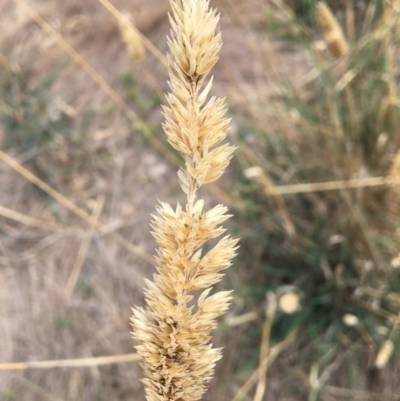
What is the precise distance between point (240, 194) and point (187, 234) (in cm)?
93

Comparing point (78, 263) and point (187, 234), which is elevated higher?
point (78, 263)

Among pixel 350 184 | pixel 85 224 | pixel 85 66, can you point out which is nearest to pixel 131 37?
pixel 85 66

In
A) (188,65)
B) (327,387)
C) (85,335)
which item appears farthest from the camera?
(85,335)

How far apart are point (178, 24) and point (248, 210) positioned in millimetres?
881

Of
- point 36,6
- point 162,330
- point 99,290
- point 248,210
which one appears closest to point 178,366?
point 162,330

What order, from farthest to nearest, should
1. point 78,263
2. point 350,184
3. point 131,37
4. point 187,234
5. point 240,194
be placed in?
point 78,263, point 240,194, point 350,184, point 131,37, point 187,234

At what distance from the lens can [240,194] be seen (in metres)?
1.26

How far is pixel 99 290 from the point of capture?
1363mm

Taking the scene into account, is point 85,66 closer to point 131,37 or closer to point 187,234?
point 131,37

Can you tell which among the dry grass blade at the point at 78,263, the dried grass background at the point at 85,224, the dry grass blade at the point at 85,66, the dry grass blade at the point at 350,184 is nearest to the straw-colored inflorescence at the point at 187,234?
the dry grass blade at the point at 85,66

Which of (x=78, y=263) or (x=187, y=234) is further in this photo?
(x=78, y=263)

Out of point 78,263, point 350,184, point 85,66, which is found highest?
point 85,66

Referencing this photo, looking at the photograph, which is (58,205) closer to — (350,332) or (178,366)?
(350,332)

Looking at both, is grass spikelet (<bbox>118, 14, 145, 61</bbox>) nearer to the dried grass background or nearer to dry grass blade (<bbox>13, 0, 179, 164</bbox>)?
dry grass blade (<bbox>13, 0, 179, 164</bbox>)
